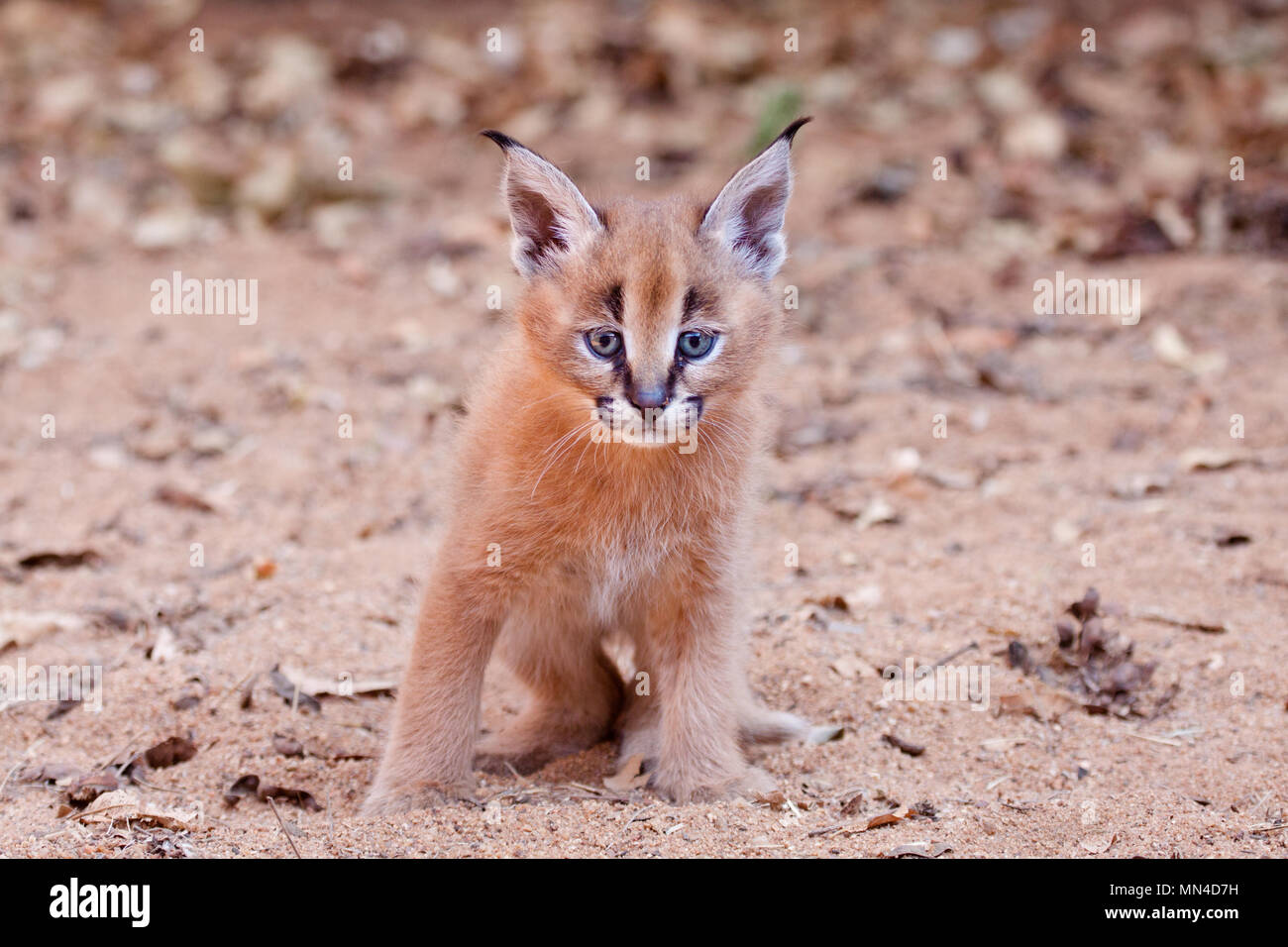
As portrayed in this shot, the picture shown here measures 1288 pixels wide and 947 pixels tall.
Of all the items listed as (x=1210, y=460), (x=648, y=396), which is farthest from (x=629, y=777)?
(x=1210, y=460)

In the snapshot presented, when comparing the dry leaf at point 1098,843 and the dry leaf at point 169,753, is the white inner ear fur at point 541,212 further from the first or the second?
the dry leaf at point 1098,843

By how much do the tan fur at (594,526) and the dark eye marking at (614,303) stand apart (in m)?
0.06

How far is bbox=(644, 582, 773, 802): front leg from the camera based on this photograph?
4.41 meters

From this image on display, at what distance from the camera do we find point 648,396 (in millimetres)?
3850

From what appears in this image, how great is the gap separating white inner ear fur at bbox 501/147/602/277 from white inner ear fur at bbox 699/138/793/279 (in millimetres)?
380

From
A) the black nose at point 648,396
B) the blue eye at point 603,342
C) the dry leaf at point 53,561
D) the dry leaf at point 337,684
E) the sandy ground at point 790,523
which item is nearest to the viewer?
the black nose at point 648,396

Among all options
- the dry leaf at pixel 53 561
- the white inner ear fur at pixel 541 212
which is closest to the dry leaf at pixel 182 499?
the dry leaf at pixel 53 561

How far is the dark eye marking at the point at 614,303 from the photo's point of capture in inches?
157

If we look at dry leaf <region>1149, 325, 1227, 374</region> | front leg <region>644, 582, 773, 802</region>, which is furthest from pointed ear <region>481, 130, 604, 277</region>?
dry leaf <region>1149, 325, 1227, 374</region>

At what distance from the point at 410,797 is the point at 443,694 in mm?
329

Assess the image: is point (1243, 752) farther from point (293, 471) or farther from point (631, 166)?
point (631, 166)

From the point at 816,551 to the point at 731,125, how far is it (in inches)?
210

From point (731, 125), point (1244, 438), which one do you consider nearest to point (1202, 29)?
point (731, 125)

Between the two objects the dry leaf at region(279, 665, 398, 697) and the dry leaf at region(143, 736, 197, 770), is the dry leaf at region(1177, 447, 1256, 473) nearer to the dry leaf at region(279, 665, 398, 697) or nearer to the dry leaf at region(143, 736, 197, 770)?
the dry leaf at region(279, 665, 398, 697)
